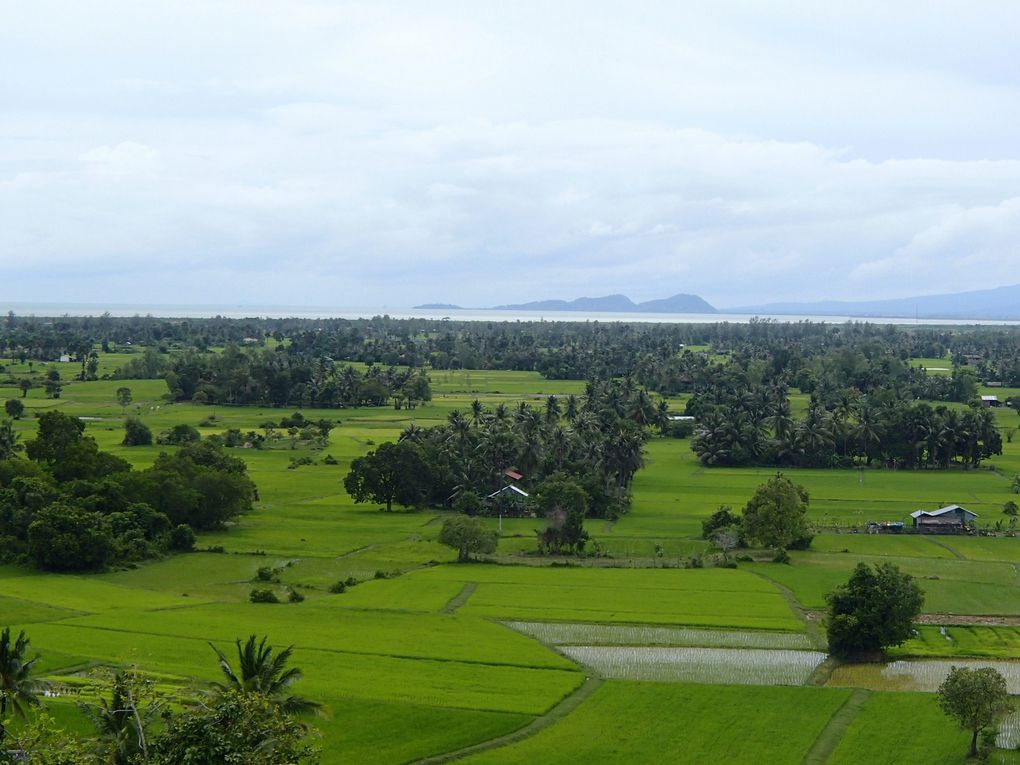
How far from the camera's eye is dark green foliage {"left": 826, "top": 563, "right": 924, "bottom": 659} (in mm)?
46281

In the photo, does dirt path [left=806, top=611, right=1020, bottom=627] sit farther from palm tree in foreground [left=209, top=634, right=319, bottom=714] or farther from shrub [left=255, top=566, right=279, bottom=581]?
palm tree in foreground [left=209, top=634, right=319, bottom=714]

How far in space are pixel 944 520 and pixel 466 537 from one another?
33.7 meters

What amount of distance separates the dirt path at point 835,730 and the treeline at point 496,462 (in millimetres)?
36260

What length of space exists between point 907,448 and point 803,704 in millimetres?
71328

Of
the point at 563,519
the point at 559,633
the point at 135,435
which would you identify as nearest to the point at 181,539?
the point at 563,519

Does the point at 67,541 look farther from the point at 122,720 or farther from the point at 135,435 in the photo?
the point at 135,435

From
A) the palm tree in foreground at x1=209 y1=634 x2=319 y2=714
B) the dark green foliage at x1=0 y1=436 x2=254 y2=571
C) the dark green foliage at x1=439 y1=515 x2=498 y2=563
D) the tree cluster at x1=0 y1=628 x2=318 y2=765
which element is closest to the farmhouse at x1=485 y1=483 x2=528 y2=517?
the dark green foliage at x1=439 y1=515 x2=498 y2=563

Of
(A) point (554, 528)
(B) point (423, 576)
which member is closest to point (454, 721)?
(B) point (423, 576)

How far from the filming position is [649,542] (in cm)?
7169

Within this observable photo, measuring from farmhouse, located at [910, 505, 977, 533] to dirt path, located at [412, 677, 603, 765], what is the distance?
4028cm

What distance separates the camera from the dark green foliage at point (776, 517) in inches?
2707

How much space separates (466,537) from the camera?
66.6 m

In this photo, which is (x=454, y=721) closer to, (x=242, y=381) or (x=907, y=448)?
(x=907, y=448)

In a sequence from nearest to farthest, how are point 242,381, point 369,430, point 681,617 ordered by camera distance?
1. point 681,617
2. point 369,430
3. point 242,381
